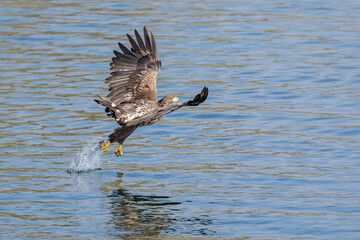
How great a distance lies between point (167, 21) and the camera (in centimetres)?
2064

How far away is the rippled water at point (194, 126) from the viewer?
31.7 feet

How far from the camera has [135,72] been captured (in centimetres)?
1165

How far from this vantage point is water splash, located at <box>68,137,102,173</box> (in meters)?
11.8

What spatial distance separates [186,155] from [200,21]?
898 centimetres

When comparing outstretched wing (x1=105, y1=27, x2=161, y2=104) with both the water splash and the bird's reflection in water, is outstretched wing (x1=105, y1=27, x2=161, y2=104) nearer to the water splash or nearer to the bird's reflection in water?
the water splash

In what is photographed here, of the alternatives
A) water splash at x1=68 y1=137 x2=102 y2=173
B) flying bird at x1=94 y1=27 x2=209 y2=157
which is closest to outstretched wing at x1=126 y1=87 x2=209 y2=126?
flying bird at x1=94 y1=27 x2=209 y2=157

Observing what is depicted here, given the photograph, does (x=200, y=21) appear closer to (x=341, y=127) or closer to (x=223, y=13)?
(x=223, y=13)

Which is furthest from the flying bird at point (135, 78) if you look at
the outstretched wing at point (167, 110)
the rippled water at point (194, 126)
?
the rippled water at point (194, 126)

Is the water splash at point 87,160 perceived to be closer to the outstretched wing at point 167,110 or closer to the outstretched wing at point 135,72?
the outstretched wing at point 135,72

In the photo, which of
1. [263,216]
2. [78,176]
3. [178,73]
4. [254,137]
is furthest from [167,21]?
[263,216]

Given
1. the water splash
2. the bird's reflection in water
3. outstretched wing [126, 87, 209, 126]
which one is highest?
outstretched wing [126, 87, 209, 126]

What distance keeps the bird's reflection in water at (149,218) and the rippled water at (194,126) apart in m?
0.02

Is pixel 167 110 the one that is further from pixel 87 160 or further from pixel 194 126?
pixel 194 126

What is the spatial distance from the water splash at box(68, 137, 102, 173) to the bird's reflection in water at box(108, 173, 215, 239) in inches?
52.0
